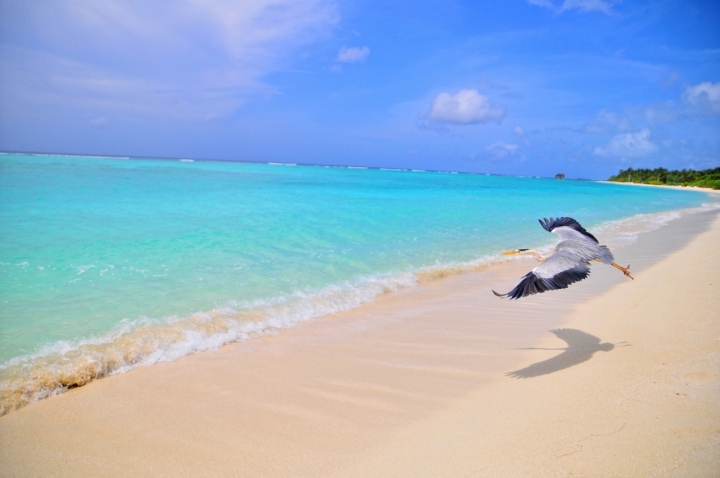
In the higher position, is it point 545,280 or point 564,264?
point 564,264

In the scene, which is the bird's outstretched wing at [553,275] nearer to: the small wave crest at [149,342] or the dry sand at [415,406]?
the dry sand at [415,406]

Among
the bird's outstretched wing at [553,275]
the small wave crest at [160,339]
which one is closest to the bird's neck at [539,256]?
the bird's outstretched wing at [553,275]

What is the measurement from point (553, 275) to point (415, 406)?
210cm

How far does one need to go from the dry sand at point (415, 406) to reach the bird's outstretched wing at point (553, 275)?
90cm

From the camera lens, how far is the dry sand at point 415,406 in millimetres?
2760

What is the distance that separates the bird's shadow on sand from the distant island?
81835 mm

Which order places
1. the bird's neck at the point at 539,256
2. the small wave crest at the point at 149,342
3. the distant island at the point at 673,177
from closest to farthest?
the small wave crest at the point at 149,342
the bird's neck at the point at 539,256
the distant island at the point at 673,177

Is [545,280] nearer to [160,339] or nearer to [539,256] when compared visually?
[539,256]

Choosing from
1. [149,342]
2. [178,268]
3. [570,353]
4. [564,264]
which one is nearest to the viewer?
[564,264]

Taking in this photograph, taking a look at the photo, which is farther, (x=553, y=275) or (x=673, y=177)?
(x=673, y=177)

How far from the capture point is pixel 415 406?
11.7ft

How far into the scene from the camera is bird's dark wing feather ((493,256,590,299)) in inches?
162

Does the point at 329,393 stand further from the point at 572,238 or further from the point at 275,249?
the point at 275,249

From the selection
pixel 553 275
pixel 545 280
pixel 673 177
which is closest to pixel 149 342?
pixel 545 280
